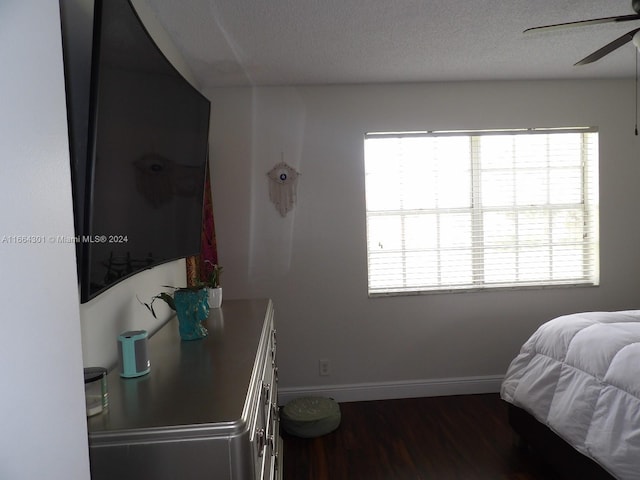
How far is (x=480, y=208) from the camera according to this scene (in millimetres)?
3025

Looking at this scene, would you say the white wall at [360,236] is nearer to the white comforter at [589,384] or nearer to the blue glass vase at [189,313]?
the white comforter at [589,384]

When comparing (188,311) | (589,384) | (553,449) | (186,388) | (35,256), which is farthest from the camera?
(553,449)

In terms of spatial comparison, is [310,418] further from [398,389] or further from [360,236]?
[360,236]

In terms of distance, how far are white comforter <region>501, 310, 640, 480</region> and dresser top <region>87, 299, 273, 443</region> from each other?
4.72ft

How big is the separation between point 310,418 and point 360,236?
1.28 m

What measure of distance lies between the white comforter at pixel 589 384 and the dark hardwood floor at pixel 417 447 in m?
0.35

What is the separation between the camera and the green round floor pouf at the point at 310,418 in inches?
96.7

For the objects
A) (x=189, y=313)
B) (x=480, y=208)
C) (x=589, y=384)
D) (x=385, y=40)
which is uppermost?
(x=385, y=40)

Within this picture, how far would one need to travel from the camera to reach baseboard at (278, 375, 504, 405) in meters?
2.93

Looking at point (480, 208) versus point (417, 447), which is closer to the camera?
point (417, 447)

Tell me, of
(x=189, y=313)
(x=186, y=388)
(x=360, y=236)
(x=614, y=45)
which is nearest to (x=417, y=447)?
(x=360, y=236)

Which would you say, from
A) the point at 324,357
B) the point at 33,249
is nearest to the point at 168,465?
the point at 33,249

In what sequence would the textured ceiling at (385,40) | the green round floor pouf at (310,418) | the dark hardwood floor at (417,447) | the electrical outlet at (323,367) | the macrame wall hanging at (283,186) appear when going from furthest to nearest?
the electrical outlet at (323,367) < the macrame wall hanging at (283,186) < the green round floor pouf at (310,418) < the dark hardwood floor at (417,447) < the textured ceiling at (385,40)

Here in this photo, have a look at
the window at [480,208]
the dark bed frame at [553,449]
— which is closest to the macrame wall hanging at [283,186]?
the window at [480,208]
